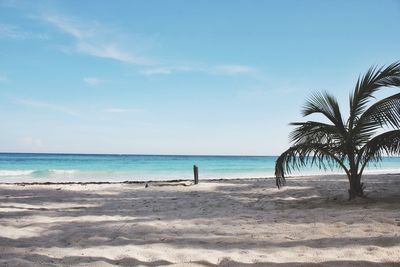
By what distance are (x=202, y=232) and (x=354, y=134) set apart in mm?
4386

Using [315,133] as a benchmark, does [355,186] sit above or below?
below

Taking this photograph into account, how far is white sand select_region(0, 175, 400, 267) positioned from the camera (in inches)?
148

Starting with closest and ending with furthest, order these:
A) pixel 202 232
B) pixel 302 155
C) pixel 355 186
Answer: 1. pixel 202 232
2. pixel 302 155
3. pixel 355 186

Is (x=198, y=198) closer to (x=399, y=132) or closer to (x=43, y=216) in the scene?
(x=43, y=216)

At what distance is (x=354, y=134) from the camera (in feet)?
25.2

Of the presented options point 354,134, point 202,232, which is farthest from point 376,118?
point 202,232

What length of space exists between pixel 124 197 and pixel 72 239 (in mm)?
5079

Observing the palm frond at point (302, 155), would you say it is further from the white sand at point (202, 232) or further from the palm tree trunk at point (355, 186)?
the white sand at point (202, 232)

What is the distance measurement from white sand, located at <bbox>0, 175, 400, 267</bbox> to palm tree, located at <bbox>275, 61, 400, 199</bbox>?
90 cm

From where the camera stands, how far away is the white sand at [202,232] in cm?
376

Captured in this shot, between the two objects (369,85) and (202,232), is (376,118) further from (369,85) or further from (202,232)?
(202,232)

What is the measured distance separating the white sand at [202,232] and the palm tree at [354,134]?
0.90m

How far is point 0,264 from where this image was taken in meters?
3.71

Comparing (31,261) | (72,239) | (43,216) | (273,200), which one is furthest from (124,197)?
(31,261)
